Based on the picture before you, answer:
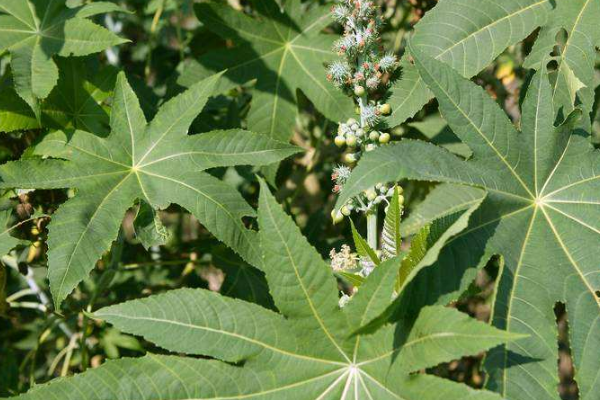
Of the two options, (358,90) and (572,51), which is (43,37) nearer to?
(358,90)

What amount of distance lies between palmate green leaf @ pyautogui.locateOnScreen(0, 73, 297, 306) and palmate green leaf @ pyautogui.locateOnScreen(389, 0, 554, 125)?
1.52 feet

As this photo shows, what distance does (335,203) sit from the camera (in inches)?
92.9

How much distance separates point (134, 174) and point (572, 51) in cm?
163

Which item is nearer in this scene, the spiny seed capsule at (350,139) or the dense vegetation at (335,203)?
the dense vegetation at (335,203)

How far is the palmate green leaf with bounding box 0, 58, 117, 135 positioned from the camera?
282 cm

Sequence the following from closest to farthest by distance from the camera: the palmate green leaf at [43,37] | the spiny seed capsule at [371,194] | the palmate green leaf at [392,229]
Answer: the palmate green leaf at [392,229] < the spiny seed capsule at [371,194] < the palmate green leaf at [43,37]

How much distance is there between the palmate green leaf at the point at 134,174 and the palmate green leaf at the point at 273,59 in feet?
1.23

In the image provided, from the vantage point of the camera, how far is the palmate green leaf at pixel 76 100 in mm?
2822

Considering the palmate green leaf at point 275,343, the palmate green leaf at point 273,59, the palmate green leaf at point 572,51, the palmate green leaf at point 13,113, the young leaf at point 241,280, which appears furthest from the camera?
the young leaf at point 241,280

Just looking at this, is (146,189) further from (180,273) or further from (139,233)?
(180,273)

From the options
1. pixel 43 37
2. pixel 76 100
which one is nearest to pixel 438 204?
pixel 76 100

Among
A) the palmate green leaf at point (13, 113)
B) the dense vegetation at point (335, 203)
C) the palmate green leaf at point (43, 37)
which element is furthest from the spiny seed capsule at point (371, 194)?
the palmate green leaf at point (13, 113)

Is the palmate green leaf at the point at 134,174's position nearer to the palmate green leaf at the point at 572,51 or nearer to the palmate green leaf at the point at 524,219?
the palmate green leaf at the point at 524,219

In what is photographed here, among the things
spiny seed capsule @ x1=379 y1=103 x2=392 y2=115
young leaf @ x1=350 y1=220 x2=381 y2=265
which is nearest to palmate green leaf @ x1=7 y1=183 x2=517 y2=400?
young leaf @ x1=350 y1=220 x2=381 y2=265
